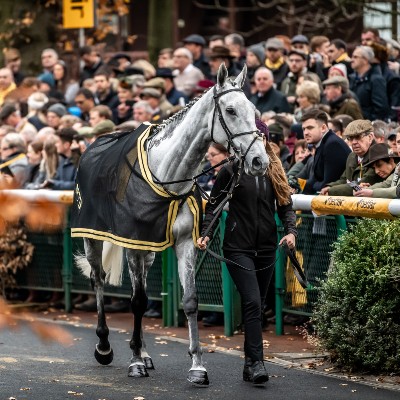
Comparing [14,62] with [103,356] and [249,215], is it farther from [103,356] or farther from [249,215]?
[249,215]

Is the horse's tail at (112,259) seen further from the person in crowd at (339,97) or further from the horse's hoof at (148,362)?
the person in crowd at (339,97)

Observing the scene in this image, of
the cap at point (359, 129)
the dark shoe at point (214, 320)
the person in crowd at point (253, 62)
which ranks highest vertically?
the person in crowd at point (253, 62)

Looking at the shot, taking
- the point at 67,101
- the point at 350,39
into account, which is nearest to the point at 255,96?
the point at 67,101

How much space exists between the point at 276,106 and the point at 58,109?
11.9 ft

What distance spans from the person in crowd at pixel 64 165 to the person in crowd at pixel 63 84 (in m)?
3.86

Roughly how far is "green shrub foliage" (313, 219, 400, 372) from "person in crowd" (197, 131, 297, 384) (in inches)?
20.7

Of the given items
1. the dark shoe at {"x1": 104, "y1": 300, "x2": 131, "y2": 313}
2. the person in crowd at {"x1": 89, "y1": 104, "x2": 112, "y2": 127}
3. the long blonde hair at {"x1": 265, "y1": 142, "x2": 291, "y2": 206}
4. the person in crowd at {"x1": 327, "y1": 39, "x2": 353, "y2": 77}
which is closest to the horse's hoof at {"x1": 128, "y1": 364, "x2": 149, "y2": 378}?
the long blonde hair at {"x1": 265, "y1": 142, "x2": 291, "y2": 206}

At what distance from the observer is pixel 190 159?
8.33 meters

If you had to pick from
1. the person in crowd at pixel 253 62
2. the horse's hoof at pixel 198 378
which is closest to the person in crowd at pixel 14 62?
the person in crowd at pixel 253 62

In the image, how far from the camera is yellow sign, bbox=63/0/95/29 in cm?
1888

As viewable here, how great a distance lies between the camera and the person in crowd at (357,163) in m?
9.78

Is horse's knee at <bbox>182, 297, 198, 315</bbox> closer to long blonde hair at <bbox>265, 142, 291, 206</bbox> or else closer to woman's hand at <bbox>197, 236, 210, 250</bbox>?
woman's hand at <bbox>197, 236, 210, 250</bbox>

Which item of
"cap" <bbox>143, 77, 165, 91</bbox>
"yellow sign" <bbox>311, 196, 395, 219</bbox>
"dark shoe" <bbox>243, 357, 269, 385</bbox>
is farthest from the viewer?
"cap" <bbox>143, 77, 165, 91</bbox>

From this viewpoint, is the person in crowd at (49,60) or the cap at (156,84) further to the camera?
the person in crowd at (49,60)
